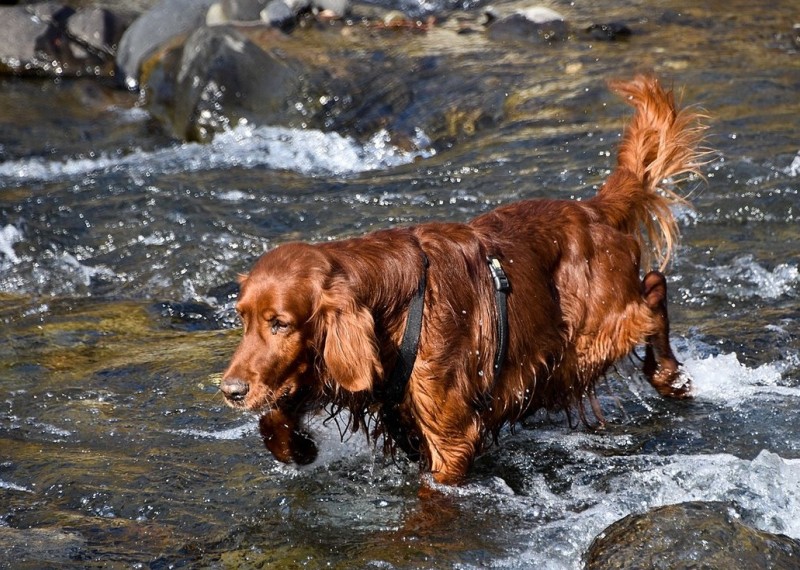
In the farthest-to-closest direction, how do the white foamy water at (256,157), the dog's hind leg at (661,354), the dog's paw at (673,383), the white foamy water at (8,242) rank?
the white foamy water at (256,157)
the white foamy water at (8,242)
the dog's paw at (673,383)
the dog's hind leg at (661,354)

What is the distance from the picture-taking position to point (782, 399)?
5.30 meters

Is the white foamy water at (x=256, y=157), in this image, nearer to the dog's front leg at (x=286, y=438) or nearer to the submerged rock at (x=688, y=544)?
the dog's front leg at (x=286, y=438)

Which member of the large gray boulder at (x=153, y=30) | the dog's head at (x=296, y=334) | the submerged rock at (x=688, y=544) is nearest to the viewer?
the submerged rock at (x=688, y=544)

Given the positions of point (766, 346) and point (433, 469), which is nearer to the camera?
point (433, 469)

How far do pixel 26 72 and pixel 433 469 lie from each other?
11.5 meters

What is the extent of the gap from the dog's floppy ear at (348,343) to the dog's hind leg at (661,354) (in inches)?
68.1

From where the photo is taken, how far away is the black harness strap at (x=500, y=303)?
4480 mm

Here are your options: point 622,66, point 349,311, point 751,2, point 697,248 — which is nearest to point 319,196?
Result: point 697,248

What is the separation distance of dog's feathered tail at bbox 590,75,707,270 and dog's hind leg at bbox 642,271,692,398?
297mm

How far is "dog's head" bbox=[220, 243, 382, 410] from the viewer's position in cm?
392

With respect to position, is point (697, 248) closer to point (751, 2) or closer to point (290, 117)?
point (290, 117)

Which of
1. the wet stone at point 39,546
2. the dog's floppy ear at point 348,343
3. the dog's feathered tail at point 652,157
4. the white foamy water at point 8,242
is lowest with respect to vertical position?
the white foamy water at point 8,242

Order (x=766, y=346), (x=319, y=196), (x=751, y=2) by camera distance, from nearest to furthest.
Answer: (x=766, y=346)
(x=319, y=196)
(x=751, y=2)

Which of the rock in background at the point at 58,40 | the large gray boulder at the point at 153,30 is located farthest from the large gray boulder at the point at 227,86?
the rock in background at the point at 58,40
